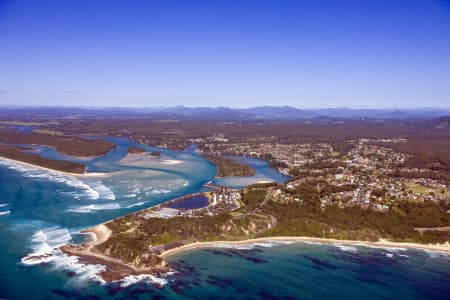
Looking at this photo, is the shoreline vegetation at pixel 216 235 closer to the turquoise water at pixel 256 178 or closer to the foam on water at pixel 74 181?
the foam on water at pixel 74 181

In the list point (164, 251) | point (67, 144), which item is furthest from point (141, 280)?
point (67, 144)

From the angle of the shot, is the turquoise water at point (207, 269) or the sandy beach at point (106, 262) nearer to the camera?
the turquoise water at point (207, 269)

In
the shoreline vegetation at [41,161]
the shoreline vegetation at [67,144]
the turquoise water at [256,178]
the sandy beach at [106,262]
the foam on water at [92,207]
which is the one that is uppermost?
the shoreline vegetation at [67,144]

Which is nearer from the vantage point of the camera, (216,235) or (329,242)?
(216,235)

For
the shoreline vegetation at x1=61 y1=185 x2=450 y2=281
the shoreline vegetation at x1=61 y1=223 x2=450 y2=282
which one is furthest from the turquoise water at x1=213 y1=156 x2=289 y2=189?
the shoreline vegetation at x1=61 y1=223 x2=450 y2=282

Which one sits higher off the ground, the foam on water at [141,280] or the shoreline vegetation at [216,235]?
the shoreline vegetation at [216,235]

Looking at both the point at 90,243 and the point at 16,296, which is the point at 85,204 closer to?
the point at 90,243

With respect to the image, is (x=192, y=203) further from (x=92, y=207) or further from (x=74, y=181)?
(x=74, y=181)

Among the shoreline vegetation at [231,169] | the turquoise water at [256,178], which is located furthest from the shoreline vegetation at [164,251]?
the shoreline vegetation at [231,169]

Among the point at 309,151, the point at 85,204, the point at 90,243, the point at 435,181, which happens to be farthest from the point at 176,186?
the point at 309,151

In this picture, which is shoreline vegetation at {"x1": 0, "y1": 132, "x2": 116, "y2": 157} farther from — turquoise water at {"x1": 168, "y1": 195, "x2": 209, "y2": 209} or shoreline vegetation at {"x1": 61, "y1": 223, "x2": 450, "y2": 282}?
shoreline vegetation at {"x1": 61, "y1": 223, "x2": 450, "y2": 282}
